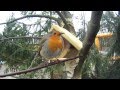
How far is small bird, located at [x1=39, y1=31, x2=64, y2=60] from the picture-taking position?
1.66m

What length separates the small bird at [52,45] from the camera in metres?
1.66

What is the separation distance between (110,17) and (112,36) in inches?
8.3

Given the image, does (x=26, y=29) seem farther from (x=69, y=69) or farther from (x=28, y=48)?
(x=69, y=69)

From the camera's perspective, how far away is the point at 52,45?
1.73 m

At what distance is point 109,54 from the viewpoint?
2.88 meters

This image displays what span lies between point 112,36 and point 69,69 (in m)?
0.93
